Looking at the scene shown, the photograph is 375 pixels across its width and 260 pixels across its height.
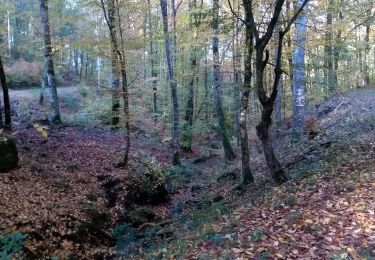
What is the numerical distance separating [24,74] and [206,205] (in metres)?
29.2

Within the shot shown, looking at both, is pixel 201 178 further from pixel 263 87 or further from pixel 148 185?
pixel 263 87

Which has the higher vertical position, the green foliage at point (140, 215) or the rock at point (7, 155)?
the rock at point (7, 155)

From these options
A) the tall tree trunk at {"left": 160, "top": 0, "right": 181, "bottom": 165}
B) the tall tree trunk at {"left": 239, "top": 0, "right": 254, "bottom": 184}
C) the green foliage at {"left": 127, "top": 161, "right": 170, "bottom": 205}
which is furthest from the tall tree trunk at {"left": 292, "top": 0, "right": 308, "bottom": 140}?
the green foliage at {"left": 127, "top": 161, "right": 170, "bottom": 205}

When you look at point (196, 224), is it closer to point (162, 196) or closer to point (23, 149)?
point (162, 196)

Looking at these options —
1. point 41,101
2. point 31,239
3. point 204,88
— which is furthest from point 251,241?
point 41,101

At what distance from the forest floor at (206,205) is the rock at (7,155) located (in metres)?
0.25

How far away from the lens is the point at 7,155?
1101 centimetres

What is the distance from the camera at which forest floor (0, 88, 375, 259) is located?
617 cm

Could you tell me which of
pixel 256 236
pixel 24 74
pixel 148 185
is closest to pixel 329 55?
Answer: pixel 148 185

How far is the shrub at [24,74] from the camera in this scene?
33906mm

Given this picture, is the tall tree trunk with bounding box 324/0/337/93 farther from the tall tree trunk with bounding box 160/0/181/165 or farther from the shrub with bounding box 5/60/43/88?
the shrub with bounding box 5/60/43/88

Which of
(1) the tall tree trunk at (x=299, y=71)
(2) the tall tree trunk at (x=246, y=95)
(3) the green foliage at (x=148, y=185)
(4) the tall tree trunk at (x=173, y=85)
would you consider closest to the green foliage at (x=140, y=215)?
(3) the green foliage at (x=148, y=185)

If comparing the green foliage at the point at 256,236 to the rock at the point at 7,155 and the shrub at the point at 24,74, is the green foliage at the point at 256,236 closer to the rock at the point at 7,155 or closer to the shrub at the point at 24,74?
the rock at the point at 7,155

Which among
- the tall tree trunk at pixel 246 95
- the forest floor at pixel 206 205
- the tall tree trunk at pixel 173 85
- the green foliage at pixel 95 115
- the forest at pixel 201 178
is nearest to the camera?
the forest floor at pixel 206 205
